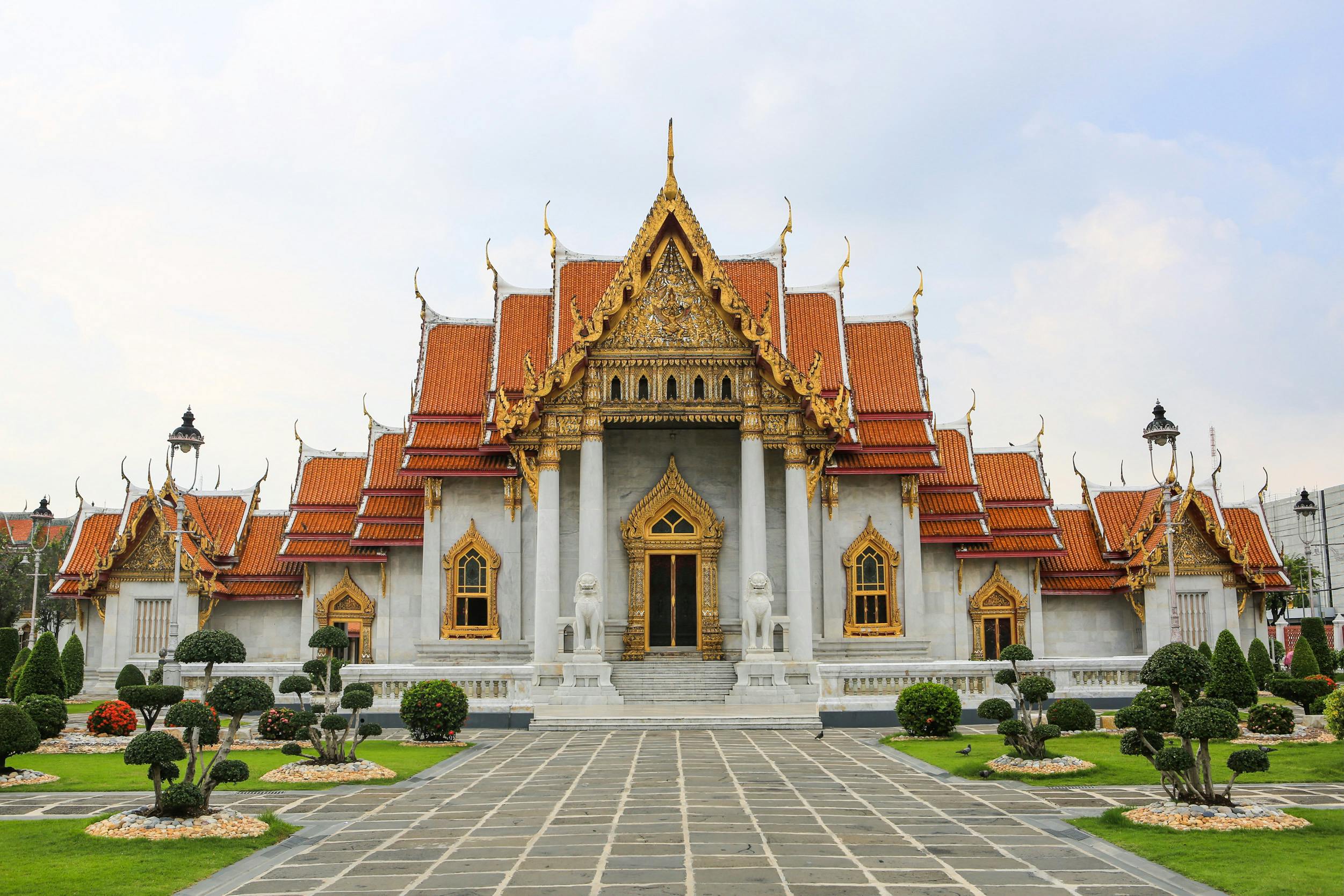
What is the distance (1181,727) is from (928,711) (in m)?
8.69

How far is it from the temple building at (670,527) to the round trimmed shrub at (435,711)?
12.6 feet

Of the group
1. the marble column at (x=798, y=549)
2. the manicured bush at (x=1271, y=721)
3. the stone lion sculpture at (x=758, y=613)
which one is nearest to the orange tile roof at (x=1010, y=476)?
the marble column at (x=798, y=549)

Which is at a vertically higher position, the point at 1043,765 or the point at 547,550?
the point at 547,550

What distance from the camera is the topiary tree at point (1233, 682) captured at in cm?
2103

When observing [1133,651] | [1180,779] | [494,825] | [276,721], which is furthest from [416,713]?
[1133,651]

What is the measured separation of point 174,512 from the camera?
32438mm

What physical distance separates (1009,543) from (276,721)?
20041 mm

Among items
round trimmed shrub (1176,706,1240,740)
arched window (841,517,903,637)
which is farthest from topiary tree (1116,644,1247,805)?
arched window (841,517,903,637)

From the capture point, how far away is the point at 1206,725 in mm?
10891

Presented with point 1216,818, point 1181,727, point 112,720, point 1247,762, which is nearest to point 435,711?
point 112,720

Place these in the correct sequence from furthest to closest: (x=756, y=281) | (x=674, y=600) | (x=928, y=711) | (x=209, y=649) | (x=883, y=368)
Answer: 1. (x=883, y=368)
2. (x=756, y=281)
3. (x=674, y=600)
4. (x=928, y=711)
5. (x=209, y=649)

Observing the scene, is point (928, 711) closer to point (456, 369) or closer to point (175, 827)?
point (175, 827)

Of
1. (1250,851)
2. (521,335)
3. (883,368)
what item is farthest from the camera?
(883,368)

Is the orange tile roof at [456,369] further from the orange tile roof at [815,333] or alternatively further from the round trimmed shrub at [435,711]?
the round trimmed shrub at [435,711]
